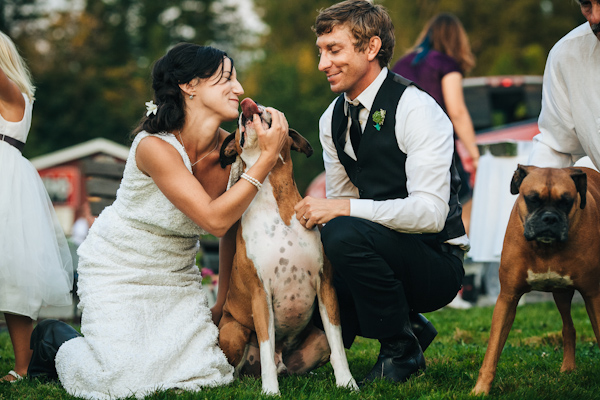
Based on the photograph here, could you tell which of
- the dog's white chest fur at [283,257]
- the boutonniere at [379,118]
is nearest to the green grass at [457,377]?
the dog's white chest fur at [283,257]

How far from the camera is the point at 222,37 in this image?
3225 cm

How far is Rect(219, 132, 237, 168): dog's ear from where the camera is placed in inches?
151

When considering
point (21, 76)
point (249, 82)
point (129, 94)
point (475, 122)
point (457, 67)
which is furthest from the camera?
point (129, 94)

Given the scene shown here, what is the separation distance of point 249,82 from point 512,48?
10.4 m

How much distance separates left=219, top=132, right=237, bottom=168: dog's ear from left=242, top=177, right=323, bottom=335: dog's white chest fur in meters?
0.31

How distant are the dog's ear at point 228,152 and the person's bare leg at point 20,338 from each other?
1.54 m

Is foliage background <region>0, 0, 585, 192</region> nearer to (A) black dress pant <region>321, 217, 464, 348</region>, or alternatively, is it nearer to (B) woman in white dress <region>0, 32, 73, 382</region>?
(B) woman in white dress <region>0, 32, 73, 382</region>

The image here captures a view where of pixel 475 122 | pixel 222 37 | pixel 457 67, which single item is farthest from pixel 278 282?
pixel 222 37

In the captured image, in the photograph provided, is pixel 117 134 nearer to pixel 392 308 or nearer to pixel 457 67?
pixel 457 67

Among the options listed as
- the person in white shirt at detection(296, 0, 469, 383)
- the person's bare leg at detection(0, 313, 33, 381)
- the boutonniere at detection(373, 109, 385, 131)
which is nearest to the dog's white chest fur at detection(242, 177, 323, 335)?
the person in white shirt at detection(296, 0, 469, 383)

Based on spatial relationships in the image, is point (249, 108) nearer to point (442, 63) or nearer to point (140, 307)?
point (140, 307)

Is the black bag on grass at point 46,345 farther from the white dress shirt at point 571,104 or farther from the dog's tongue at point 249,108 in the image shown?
the white dress shirt at point 571,104

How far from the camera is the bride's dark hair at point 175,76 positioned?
3.81 meters

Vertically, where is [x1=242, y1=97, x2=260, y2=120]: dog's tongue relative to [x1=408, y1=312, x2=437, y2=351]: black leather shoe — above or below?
above
